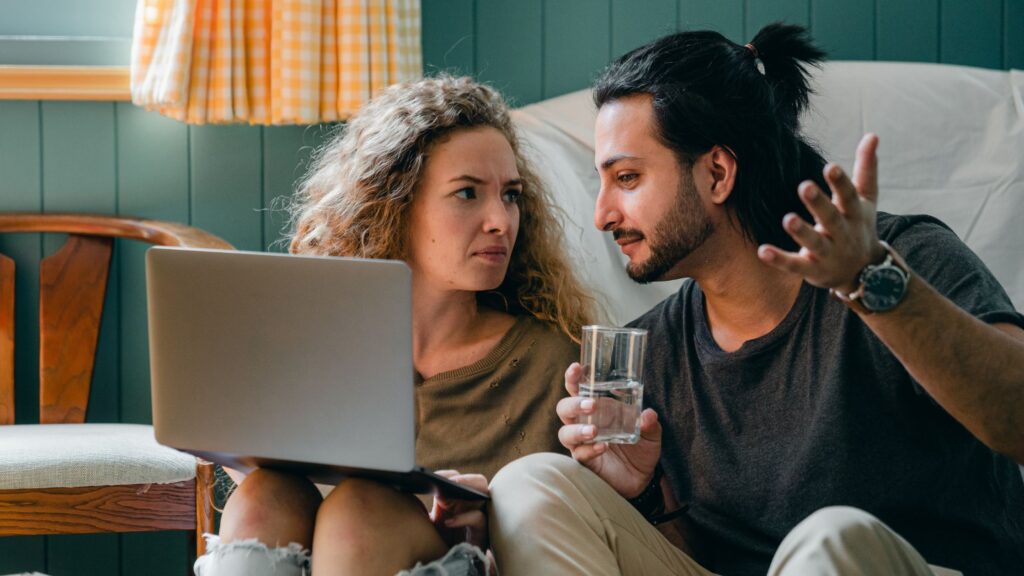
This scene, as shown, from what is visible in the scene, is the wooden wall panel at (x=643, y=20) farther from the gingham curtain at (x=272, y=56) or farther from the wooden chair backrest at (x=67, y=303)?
the wooden chair backrest at (x=67, y=303)

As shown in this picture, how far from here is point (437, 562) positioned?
1148 mm

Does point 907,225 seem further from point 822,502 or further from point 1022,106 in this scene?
point 1022,106

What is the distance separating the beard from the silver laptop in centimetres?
47

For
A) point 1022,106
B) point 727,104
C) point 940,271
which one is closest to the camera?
point 940,271

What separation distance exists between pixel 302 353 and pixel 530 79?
52.3 inches

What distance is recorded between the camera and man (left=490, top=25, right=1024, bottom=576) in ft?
3.28

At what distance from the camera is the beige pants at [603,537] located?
0.95 meters

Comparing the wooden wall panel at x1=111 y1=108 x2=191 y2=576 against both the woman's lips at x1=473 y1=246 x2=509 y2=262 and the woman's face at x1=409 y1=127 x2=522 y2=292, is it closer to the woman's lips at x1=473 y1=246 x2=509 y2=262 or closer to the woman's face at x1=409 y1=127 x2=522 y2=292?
the woman's face at x1=409 y1=127 x2=522 y2=292

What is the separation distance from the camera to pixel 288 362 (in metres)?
1.12

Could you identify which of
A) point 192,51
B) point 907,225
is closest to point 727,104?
point 907,225

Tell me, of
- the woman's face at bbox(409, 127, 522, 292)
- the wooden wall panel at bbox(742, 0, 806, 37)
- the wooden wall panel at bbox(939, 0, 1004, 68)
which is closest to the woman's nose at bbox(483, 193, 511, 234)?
the woman's face at bbox(409, 127, 522, 292)

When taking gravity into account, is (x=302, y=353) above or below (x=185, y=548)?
above

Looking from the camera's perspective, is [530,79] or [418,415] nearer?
[418,415]

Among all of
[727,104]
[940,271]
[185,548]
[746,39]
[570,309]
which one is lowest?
[185,548]
